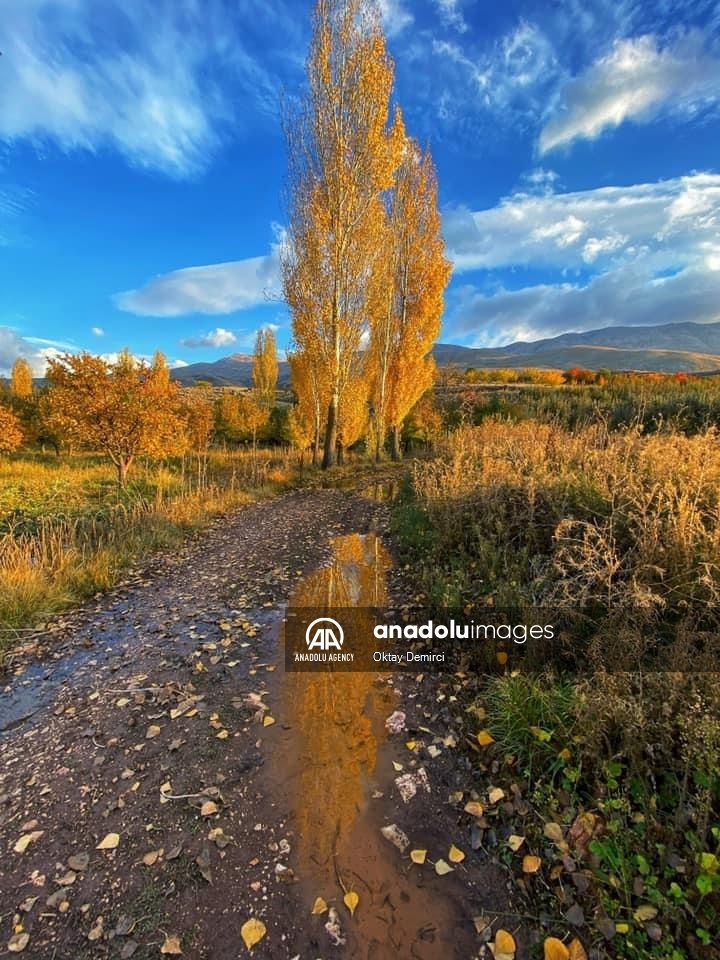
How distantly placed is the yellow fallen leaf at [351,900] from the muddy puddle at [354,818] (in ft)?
0.06

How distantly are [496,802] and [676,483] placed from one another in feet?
13.1

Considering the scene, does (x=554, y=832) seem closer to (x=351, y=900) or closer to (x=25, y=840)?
(x=351, y=900)

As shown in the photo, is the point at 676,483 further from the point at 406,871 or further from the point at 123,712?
the point at 123,712

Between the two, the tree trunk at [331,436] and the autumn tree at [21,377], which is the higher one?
the autumn tree at [21,377]

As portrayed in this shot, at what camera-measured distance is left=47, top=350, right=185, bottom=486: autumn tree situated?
11.7 m

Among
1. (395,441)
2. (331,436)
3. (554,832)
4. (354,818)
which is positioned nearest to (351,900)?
(354,818)

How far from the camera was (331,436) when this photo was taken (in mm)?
16656

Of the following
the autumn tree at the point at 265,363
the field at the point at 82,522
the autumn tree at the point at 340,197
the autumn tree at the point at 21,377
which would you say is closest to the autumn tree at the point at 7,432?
the field at the point at 82,522

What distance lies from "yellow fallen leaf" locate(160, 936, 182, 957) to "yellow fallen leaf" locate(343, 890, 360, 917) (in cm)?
80

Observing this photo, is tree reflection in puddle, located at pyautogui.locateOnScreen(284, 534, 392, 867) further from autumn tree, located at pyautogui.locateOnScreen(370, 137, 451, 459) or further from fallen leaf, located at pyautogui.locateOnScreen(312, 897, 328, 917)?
autumn tree, located at pyautogui.locateOnScreen(370, 137, 451, 459)

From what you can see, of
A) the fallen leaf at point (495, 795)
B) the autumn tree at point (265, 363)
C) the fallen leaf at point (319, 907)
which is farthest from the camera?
the autumn tree at point (265, 363)

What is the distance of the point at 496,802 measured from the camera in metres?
2.71

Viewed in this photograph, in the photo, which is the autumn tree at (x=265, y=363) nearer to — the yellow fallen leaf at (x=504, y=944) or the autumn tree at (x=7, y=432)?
the autumn tree at (x=7, y=432)

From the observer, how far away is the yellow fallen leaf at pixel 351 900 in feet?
7.21
